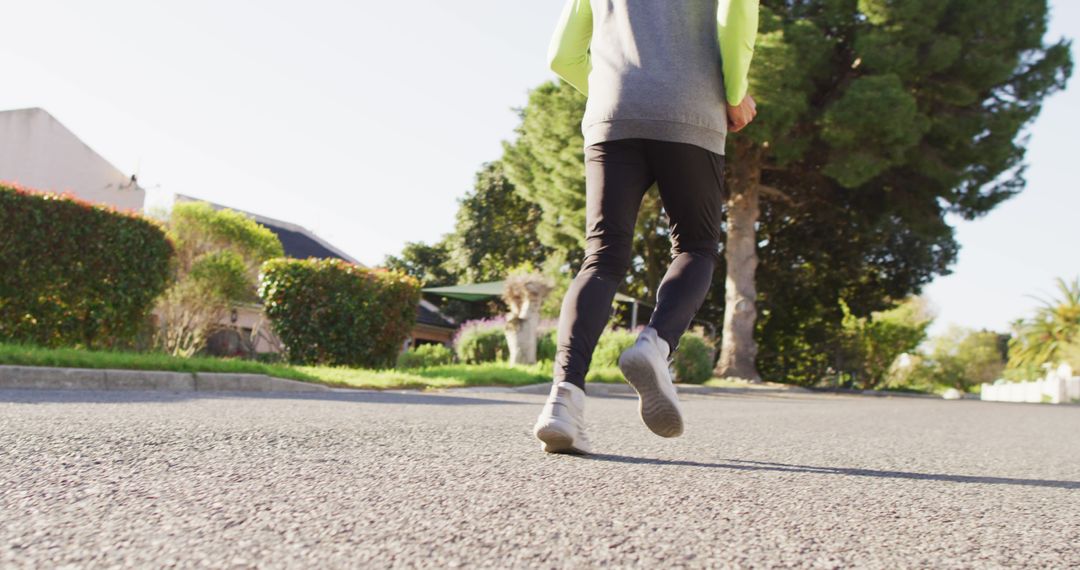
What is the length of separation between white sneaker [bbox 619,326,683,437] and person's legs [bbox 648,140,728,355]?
140mm

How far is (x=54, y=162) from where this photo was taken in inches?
994

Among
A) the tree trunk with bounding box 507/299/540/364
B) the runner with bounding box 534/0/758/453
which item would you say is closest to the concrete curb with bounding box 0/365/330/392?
the runner with bounding box 534/0/758/453

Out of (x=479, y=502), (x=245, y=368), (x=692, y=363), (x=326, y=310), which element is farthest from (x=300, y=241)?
(x=479, y=502)

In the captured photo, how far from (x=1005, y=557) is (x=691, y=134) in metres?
1.64

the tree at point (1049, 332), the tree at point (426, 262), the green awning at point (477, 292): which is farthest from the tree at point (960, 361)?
the green awning at point (477, 292)

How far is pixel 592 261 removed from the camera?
2844 mm

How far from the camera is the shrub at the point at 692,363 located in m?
16.3

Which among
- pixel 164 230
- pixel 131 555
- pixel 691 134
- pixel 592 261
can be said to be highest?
pixel 164 230

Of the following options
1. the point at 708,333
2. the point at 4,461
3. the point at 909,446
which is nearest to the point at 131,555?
the point at 4,461

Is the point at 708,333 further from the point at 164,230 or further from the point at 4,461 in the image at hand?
the point at 4,461

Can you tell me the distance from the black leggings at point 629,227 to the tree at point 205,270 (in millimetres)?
9438

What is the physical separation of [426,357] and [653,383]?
14142 mm

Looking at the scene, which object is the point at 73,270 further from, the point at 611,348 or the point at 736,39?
the point at 611,348

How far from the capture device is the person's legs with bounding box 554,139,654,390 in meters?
2.77
